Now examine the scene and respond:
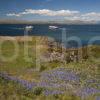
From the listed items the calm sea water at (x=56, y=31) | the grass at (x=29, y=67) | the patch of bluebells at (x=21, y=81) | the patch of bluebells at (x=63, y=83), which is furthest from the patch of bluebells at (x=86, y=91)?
the calm sea water at (x=56, y=31)

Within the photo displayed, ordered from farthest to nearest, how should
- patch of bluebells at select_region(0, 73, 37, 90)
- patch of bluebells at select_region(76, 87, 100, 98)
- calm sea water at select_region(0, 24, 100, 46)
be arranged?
calm sea water at select_region(0, 24, 100, 46), patch of bluebells at select_region(0, 73, 37, 90), patch of bluebells at select_region(76, 87, 100, 98)

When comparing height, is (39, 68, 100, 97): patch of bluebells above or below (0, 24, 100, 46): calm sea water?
below

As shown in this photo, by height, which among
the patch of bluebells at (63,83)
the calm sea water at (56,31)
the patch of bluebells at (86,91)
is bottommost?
the patch of bluebells at (86,91)

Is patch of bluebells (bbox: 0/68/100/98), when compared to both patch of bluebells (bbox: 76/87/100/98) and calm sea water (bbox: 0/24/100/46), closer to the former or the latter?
patch of bluebells (bbox: 76/87/100/98)

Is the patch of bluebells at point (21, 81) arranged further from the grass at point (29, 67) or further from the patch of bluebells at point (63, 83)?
the grass at point (29, 67)

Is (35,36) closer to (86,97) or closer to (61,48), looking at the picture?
(61,48)

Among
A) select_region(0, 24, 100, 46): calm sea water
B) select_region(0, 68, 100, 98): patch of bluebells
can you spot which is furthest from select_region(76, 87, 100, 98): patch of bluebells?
select_region(0, 24, 100, 46): calm sea water

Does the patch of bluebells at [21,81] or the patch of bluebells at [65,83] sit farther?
the patch of bluebells at [21,81]

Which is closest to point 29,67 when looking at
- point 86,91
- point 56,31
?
point 56,31

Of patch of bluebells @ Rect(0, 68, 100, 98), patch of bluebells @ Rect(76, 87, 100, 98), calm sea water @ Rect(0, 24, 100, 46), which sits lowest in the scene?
patch of bluebells @ Rect(76, 87, 100, 98)
